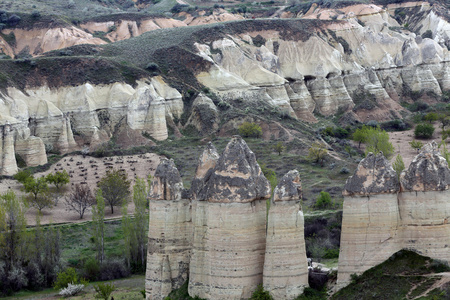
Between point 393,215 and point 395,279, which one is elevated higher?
point 393,215

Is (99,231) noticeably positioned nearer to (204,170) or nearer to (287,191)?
(204,170)

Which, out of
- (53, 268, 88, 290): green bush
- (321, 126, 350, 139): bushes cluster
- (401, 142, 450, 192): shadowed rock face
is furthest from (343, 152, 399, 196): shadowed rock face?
(321, 126, 350, 139): bushes cluster

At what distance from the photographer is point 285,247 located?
29.3m

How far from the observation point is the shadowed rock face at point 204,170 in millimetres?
32219

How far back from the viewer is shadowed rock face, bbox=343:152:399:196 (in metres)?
29.0

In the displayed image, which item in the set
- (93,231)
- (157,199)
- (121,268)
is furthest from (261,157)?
(157,199)

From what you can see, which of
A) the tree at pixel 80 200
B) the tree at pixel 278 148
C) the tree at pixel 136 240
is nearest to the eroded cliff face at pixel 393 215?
the tree at pixel 136 240

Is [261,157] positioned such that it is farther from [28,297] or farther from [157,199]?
[157,199]

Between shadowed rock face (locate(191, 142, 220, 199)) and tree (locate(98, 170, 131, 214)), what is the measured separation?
26.5 meters

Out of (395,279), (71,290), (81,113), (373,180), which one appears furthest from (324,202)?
(81,113)

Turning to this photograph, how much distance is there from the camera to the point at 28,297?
41.6m

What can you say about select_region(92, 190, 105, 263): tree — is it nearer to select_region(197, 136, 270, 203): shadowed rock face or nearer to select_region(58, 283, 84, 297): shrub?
select_region(58, 283, 84, 297): shrub

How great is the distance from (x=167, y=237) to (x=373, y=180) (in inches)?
389

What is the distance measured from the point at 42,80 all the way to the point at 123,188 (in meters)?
29.3
